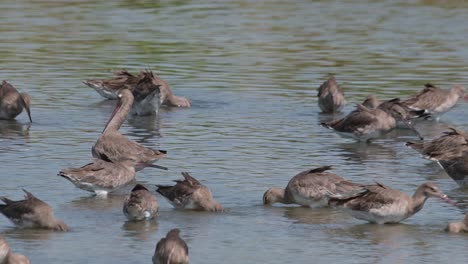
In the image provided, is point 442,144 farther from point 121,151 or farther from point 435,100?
point 121,151

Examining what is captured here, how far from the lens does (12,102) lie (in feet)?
82.0

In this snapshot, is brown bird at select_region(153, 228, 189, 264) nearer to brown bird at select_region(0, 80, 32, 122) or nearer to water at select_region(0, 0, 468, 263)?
water at select_region(0, 0, 468, 263)

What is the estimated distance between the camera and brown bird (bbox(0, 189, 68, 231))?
16.2 metres

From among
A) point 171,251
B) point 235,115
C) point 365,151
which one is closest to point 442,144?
point 365,151

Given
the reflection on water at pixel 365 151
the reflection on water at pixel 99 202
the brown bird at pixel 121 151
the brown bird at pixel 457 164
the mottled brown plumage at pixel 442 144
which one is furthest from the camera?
the reflection on water at pixel 365 151

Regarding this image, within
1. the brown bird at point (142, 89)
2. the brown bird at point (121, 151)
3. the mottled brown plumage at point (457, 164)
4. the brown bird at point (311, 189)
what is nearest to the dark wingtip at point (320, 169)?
the brown bird at point (311, 189)

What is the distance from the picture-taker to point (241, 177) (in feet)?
65.0

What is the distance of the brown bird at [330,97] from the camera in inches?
1011

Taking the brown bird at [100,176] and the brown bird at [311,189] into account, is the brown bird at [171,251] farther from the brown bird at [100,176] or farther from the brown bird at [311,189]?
the brown bird at [100,176]

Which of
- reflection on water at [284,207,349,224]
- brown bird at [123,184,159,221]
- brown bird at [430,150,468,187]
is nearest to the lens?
brown bird at [123,184,159,221]

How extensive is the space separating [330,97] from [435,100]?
78.0 inches

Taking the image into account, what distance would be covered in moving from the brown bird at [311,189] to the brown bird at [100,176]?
2.00 meters

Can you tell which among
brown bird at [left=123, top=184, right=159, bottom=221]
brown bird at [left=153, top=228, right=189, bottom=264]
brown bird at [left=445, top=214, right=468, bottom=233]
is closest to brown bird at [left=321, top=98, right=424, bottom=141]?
brown bird at [left=445, top=214, right=468, bottom=233]

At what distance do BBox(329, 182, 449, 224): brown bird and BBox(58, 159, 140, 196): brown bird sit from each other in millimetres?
3181
